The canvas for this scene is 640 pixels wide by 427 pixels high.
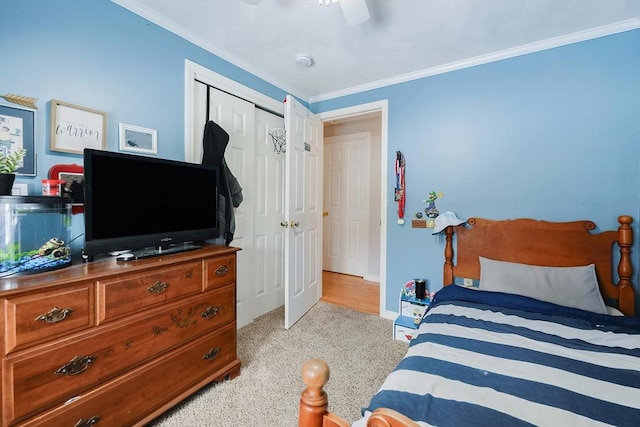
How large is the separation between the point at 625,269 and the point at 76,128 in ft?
11.8

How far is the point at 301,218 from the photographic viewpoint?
2803 millimetres

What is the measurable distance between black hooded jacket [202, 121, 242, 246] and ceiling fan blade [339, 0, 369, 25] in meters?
1.25

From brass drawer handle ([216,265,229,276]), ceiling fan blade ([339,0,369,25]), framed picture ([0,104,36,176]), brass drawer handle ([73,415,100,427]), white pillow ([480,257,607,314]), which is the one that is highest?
ceiling fan blade ([339,0,369,25])

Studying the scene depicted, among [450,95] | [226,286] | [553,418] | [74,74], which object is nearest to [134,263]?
[226,286]

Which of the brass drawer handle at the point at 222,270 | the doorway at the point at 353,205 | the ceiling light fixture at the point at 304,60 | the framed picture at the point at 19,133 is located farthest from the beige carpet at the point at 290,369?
the ceiling light fixture at the point at 304,60

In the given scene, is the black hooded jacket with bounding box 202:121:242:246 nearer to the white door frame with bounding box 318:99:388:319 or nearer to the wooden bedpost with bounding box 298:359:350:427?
the white door frame with bounding box 318:99:388:319

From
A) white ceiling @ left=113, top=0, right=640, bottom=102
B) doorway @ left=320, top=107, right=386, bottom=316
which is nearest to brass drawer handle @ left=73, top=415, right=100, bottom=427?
white ceiling @ left=113, top=0, right=640, bottom=102

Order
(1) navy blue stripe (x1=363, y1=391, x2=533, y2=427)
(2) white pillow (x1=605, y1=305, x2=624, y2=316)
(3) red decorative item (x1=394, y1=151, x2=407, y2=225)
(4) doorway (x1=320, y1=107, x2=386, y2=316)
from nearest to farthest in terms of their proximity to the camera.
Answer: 1. (1) navy blue stripe (x1=363, y1=391, x2=533, y2=427)
2. (2) white pillow (x1=605, y1=305, x2=624, y2=316)
3. (3) red decorative item (x1=394, y1=151, x2=407, y2=225)
4. (4) doorway (x1=320, y1=107, x2=386, y2=316)

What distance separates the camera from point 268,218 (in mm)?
2893

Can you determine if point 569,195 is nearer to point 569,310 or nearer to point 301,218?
point 569,310

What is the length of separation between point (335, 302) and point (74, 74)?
9.95 feet

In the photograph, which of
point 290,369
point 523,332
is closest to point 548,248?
point 523,332

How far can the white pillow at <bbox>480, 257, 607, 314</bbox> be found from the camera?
5.77 feet

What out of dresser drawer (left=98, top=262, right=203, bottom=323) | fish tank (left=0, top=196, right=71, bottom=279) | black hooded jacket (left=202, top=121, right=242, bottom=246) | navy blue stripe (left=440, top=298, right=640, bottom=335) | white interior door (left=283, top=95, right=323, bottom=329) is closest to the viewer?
fish tank (left=0, top=196, right=71, bottom=279)
